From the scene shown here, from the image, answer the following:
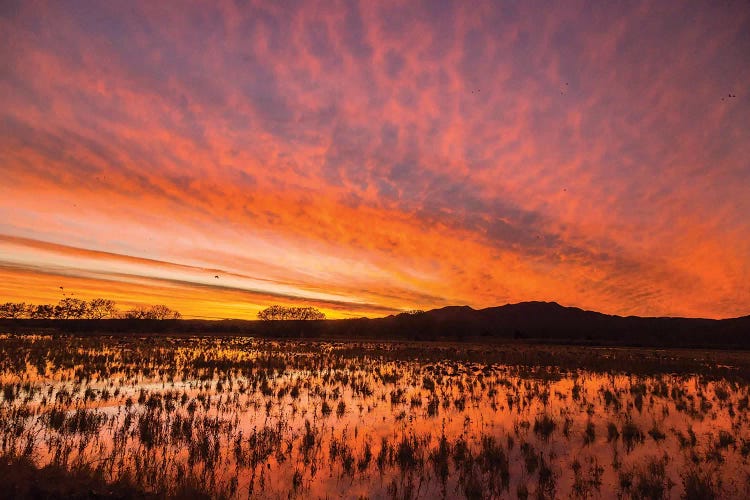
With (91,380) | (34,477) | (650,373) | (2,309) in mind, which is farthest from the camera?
(2,309)

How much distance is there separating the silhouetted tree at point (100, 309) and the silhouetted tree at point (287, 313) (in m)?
51.5

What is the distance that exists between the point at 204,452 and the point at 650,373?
28.9m

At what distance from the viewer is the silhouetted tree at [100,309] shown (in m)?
142

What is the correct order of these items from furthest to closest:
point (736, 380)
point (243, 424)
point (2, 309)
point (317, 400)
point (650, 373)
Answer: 1. point (2, 309)
2. point (650, 373)
3. point (736, 380)
4. point (317, 400)
5. point (243, 424)

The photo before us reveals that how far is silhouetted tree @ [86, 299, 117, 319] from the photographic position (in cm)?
14225

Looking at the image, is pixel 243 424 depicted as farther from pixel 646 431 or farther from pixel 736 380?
pixel 736 380

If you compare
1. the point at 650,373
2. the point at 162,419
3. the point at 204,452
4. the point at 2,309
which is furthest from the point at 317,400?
the point at 2,309

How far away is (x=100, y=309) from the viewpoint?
144 m

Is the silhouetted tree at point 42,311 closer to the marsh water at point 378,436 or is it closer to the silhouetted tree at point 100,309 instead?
the silhouetted tree at point 100,309

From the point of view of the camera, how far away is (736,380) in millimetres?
23734

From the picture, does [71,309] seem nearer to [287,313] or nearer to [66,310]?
[66,310]

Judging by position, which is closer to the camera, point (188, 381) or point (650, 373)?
point (188, 381)

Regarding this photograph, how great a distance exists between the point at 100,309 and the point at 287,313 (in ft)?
215

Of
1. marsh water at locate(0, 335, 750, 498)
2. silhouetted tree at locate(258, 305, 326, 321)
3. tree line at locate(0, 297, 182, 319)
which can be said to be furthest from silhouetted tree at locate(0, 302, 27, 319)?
marsh water at locate(0, 335, 750, 498)
